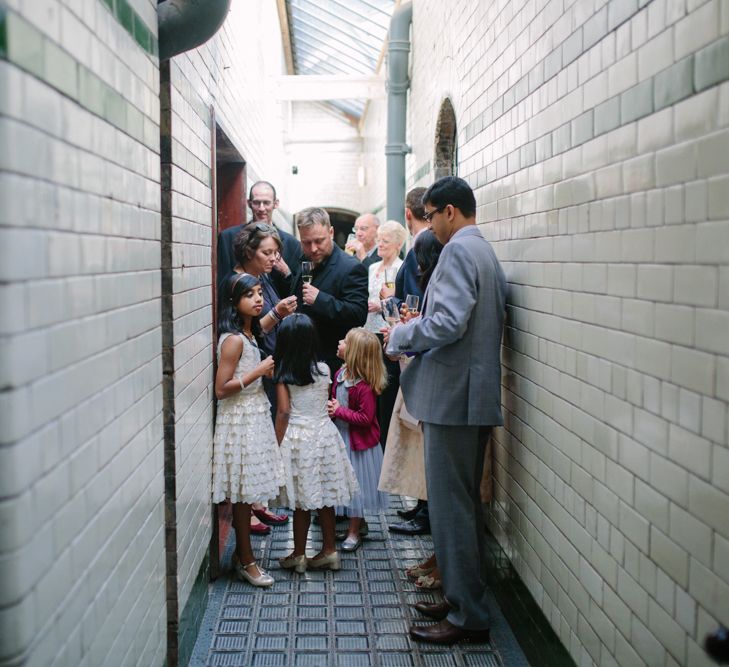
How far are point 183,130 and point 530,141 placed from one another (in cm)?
157

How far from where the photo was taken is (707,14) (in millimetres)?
1910

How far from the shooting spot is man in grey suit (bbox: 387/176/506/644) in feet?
11.6

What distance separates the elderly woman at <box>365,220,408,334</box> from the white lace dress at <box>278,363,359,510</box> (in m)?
1.61

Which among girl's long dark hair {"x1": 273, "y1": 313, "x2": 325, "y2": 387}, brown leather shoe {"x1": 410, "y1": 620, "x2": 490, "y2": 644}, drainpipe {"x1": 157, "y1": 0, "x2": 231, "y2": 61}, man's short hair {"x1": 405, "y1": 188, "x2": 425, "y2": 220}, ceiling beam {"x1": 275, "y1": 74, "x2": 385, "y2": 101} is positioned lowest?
brown leather shoe {"x1": 410, "y1": 620, "x2": 490, "y2": 644}

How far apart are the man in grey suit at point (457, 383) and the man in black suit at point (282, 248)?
6.18 ft

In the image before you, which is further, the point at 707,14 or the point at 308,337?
the point at 308,337

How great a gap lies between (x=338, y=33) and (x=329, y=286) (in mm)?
11006

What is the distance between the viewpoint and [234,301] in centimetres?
436

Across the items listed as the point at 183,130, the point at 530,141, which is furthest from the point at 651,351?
the point at 183,130

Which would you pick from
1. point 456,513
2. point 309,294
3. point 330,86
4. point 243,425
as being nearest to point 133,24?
point 243,425

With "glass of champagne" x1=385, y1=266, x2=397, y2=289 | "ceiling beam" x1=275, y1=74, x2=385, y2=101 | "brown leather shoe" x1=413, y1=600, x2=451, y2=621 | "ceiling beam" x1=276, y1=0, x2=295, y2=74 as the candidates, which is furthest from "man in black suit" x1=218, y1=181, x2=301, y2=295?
"ceiling beam" x1=276, y1=0, x2=295, y2=74

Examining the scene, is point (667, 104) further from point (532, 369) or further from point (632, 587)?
point (532, 369)

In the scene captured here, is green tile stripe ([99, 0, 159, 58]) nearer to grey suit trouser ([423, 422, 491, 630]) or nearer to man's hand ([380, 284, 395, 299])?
grey suit trouser ([423, 422, 491, 630])

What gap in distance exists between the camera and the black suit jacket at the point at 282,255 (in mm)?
5301
